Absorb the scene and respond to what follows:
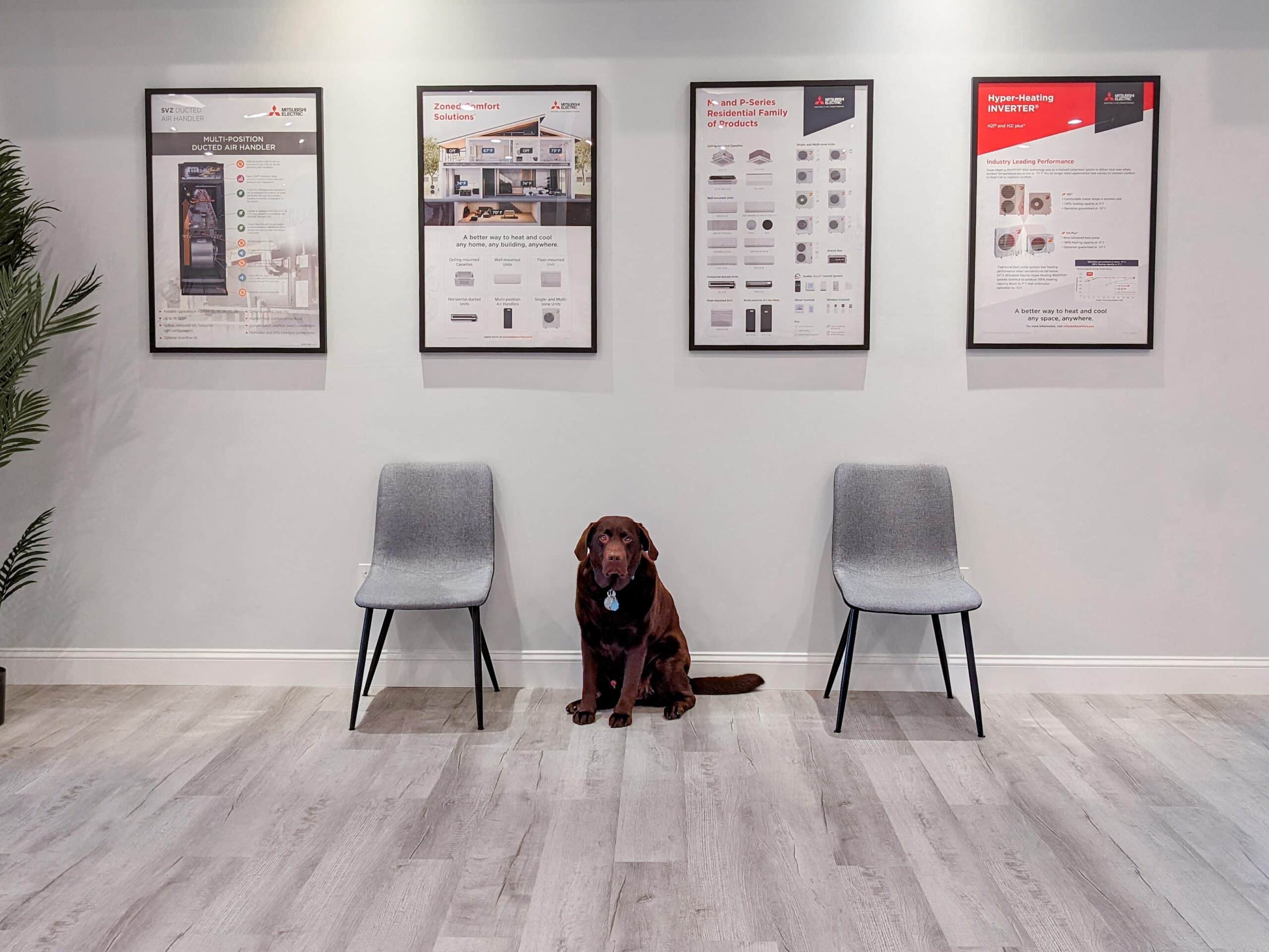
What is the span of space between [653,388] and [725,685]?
1.14 metres

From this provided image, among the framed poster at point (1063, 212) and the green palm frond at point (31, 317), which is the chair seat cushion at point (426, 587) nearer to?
the green palm frond at point (31, 317)

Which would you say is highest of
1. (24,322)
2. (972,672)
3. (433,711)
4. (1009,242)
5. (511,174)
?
(511,174)

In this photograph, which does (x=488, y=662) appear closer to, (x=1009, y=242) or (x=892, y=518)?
(x=892, y=518)

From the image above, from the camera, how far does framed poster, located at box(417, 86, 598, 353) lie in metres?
3.31

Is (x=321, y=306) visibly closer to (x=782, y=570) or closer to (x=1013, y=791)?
(x=782, y=570)

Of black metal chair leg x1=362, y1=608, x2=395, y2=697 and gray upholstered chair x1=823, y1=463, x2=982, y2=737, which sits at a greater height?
gray upholstered chair x1=823, y1=463, x2=982, y2=737

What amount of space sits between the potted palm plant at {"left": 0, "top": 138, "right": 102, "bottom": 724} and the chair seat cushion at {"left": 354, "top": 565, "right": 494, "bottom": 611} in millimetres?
1214

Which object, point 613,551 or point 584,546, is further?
point 584,546

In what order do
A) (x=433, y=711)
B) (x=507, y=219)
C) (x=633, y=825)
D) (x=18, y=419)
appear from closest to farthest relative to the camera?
(x=633, y=825), (x=18, y=419), (x=433, y=711), (x=507, y=219)

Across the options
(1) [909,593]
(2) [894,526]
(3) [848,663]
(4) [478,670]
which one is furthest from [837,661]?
(4) [478,670]

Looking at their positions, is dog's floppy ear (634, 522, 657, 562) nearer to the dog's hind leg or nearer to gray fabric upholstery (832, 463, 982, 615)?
the dog's hind leg

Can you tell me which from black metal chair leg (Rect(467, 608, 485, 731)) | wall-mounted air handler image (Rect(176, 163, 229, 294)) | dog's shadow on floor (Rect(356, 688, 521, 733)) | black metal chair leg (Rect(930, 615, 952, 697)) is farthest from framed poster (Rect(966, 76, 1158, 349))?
wall-mounted air handler image (Rect(176, 163, 229, 294))

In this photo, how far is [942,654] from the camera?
3.31 meters

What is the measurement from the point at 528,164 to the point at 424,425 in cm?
104
